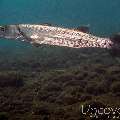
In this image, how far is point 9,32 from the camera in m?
4.76

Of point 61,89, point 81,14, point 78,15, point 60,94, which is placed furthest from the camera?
point 78,15

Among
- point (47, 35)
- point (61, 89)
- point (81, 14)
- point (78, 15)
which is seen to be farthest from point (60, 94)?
point (78, 15)

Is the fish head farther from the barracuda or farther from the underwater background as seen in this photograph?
the underwater background

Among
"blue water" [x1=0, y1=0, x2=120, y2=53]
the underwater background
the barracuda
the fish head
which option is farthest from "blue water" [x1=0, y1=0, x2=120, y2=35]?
the fish head

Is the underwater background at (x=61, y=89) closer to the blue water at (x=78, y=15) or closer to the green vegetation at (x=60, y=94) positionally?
the green vegetation at (x=60, y=94)

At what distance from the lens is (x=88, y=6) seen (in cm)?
5903

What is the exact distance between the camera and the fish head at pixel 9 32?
15.5ft

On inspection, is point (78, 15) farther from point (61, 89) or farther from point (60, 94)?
point (60, 94)

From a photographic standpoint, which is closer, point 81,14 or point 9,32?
point 9,32

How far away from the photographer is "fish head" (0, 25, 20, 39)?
4.71 m

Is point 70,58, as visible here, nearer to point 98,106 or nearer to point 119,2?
point 98,106

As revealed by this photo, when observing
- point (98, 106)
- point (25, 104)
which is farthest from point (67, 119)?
point (25, 104)

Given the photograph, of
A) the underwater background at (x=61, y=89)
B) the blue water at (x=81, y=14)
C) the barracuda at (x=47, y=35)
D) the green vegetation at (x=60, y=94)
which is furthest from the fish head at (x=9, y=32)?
the blue water at (x=81, y=14)

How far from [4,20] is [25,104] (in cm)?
6455
